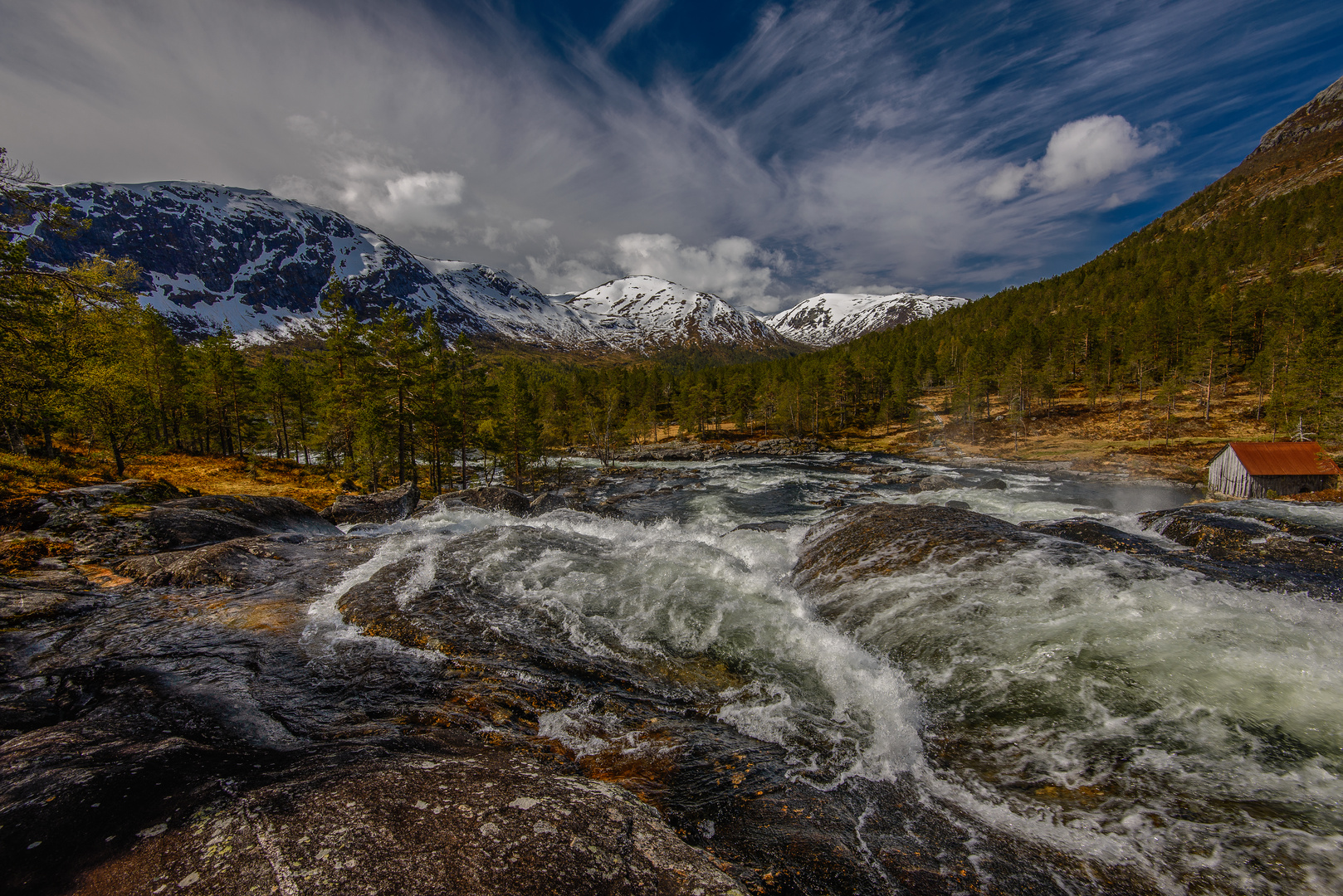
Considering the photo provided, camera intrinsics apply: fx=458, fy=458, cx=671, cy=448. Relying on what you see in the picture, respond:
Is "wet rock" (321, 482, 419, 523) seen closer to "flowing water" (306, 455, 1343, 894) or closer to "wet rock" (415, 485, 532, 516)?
"wet rock" (415, 485, 532, 516)

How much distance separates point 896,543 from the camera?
12.1 meters

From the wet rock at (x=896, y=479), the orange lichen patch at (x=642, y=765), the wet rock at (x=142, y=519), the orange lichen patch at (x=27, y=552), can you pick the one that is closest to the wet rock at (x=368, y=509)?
the wet rock at (x=142, y=519)

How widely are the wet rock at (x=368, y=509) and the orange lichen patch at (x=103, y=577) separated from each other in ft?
37.7

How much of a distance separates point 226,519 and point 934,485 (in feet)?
141

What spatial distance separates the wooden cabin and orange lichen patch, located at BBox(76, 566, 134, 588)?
1978 inches

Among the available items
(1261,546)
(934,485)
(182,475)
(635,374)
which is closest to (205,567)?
(182,475)

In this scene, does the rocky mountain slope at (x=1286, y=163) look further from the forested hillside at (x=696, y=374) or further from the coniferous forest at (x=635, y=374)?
the coniferous forest at (x=635, y=374)

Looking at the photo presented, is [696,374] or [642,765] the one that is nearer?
[642,765]

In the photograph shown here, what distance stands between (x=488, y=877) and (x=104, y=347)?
33599 mm

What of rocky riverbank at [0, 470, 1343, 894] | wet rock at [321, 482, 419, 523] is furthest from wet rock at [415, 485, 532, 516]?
rocky riverbank at [0, 470, 1343, 894]

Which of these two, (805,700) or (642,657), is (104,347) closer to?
(642,657)

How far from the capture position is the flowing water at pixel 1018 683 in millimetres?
4727

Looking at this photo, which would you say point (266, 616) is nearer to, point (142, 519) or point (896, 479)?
point (142, 519)

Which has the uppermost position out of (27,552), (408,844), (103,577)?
(27,552)
